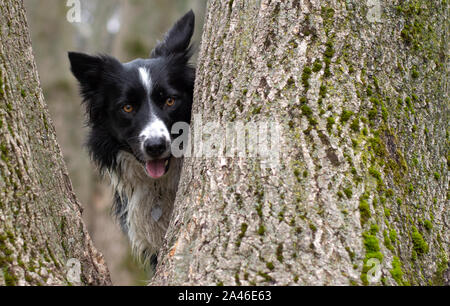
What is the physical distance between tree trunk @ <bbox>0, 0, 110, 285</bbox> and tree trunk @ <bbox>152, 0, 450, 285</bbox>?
1.56 ft

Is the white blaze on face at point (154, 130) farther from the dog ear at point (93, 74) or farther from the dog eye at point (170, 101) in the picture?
the dog ear at point (93, 74)

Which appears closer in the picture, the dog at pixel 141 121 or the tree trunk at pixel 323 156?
the tree trunk at pixel 323 156

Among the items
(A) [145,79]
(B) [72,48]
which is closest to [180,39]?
(A) [145,79]

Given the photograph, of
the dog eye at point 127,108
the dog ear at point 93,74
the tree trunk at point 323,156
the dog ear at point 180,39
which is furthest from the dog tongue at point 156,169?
the tree trunk at point 323,156

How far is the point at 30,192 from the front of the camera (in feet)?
8.13

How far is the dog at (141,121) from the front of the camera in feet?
13.6

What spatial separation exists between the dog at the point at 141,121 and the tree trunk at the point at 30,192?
1.21 meters

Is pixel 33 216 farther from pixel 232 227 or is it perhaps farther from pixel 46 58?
pixel 46 58

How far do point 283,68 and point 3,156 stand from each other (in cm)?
148

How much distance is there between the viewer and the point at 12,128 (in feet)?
8.26

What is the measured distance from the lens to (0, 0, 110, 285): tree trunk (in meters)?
2.34

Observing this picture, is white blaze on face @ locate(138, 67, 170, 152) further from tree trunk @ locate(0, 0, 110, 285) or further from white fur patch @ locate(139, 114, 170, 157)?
tree trunk @ locate(0, 0, 110, 285)

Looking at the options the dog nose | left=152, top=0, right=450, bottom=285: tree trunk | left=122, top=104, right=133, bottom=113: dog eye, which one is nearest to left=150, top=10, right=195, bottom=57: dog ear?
left=122, top=104, right=133, bottom=113: dog eye

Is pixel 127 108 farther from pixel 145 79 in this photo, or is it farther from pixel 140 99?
pixel 145 79
